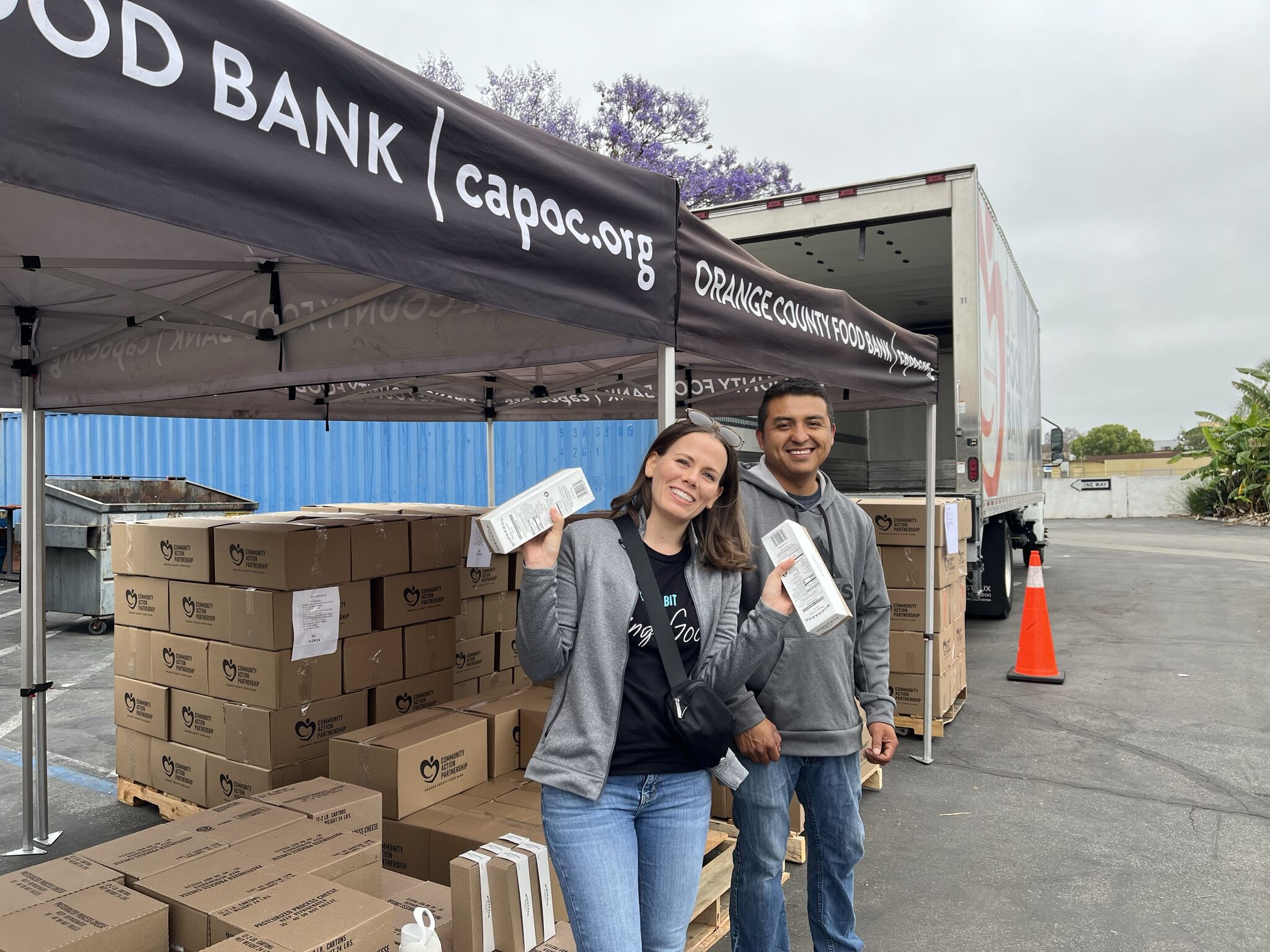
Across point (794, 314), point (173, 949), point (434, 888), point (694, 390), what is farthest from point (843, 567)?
point (694, 390)

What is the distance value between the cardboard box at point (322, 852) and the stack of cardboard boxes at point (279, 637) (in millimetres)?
1305

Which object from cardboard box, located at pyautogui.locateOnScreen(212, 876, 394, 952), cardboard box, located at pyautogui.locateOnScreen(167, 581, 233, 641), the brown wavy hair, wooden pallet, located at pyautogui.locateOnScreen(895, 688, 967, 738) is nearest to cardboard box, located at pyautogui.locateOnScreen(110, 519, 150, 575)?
cardboard box, located at pyautogui.locateOnScreen(167, 581, 233, 641)

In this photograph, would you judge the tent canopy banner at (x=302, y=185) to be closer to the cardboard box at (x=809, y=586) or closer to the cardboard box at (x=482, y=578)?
the cardboard box at (x=809, y=586)

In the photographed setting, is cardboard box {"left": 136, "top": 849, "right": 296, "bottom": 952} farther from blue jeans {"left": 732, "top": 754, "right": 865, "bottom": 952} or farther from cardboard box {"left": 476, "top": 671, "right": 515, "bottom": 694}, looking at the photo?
cardboard box {"left": 476, "top": 671, "right": 515, "bottom": 694}

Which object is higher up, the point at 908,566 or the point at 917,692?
the point at 908,566

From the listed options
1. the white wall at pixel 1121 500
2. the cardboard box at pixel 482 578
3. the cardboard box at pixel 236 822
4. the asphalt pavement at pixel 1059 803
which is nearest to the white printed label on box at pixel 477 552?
the cardboard box at pixel 482 578

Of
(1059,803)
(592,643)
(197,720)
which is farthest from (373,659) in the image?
(1059,803)

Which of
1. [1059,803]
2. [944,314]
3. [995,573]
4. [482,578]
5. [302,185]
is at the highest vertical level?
[944,314]

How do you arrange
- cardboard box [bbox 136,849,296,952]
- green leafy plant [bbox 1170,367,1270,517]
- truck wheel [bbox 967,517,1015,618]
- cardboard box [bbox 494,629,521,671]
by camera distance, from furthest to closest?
green leafy plant [bbox 1170,367,1270,517]
truck wheel [bbox 967,517,1015,618]
cardboard box [bbox 494,629,521,671]
cardboard box [bbox 136,849,296,952]

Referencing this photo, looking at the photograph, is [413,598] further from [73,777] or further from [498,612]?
[73,777]

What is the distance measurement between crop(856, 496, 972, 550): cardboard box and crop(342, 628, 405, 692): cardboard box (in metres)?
2.89

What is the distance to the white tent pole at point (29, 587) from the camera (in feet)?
13.0

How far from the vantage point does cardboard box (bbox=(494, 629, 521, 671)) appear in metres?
4.80

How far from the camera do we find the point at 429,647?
4.39 meters
